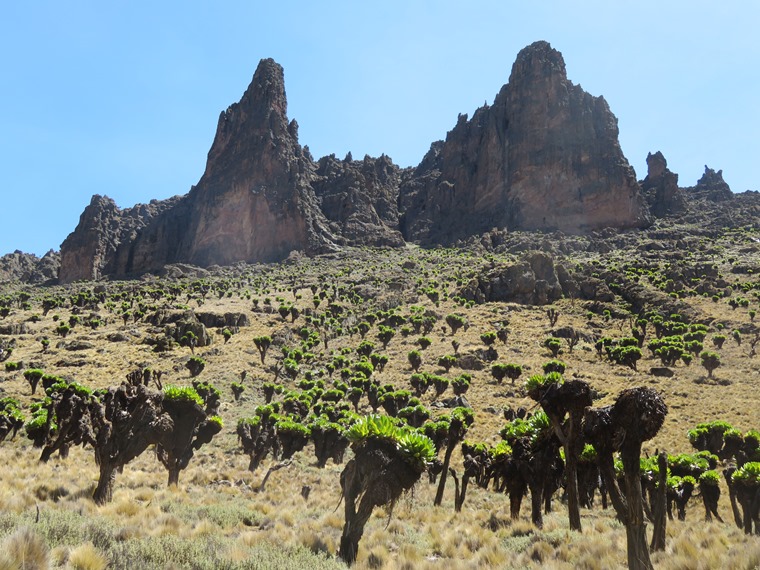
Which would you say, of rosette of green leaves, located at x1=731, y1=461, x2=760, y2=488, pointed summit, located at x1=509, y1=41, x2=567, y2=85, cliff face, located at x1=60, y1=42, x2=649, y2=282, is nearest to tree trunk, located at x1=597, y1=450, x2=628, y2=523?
rosette of green leaves, located at x1=731, y1=461, x2=760, y2=488

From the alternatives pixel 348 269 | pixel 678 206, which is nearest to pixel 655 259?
pixel 678 206

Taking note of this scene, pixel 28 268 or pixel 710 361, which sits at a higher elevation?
pixel 28 268

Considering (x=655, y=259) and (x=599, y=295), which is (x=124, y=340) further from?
(x=655, y=259)

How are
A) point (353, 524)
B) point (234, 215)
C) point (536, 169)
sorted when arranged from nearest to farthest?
point (353, 524) < point (536, 169) < point (234, 215)

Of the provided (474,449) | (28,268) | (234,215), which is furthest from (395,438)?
(28,268)

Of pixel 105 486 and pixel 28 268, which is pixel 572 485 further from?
pixel 28 268

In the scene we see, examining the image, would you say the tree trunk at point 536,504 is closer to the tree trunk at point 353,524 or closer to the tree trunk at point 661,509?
the tree trunk at point 661,509

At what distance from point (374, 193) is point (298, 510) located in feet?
555

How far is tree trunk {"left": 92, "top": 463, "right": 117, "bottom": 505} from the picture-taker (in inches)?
563

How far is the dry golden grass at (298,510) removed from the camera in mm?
9508

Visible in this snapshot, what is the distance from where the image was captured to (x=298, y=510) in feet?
58.7

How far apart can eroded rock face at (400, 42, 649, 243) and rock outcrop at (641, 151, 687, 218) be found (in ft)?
37.4

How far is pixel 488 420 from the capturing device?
39.6 m

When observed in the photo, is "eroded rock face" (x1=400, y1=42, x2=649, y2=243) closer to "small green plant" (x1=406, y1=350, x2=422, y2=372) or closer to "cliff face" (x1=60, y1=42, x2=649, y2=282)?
"cliff face" (x1=60, y1=42, x2=649, y2=282)
